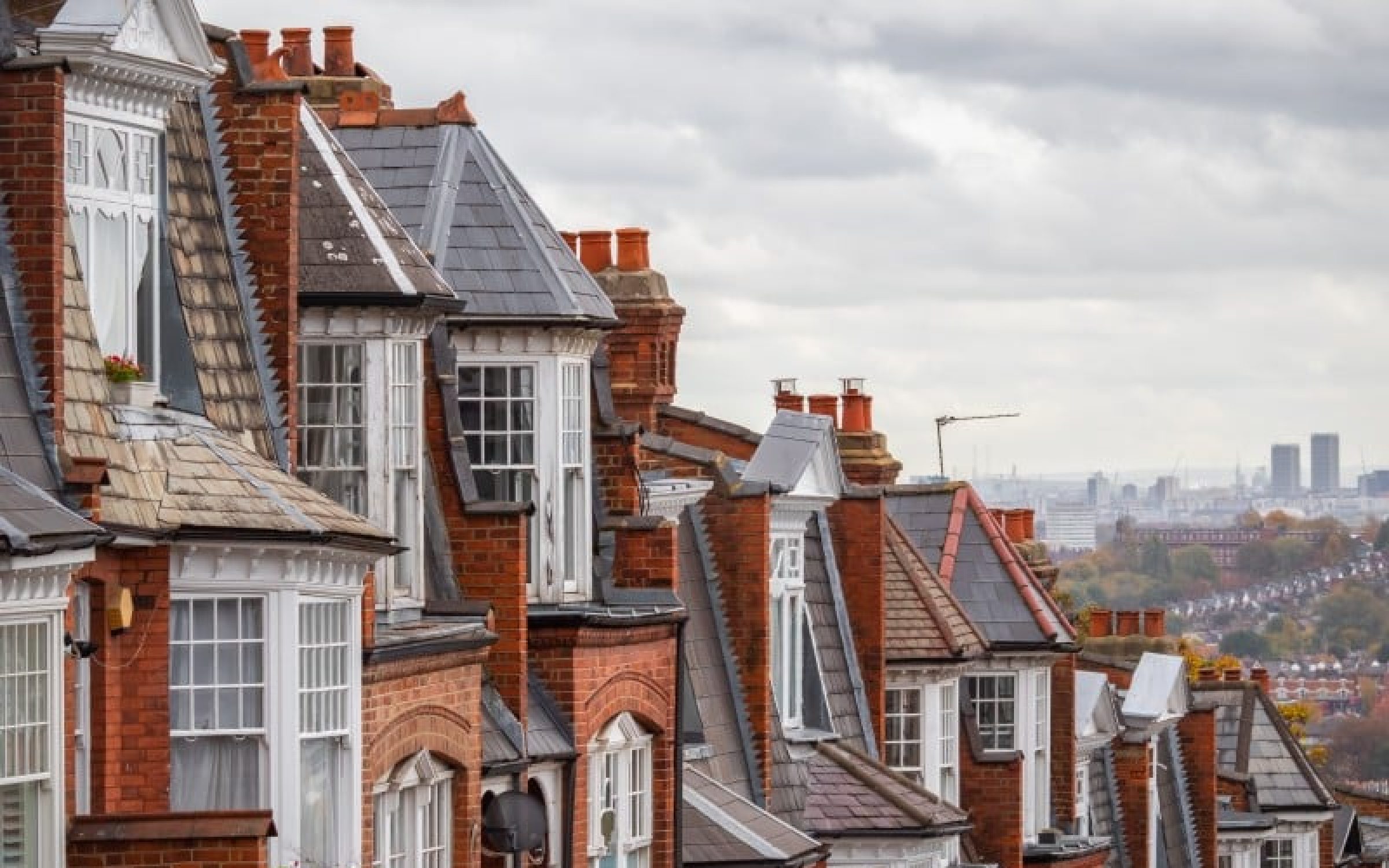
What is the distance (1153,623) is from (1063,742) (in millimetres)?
13970

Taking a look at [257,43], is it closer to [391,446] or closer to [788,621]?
[391,446]

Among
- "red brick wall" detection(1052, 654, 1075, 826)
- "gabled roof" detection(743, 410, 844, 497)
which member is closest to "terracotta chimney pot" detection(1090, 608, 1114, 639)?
"red brick wall" detection(1052, 654, 1075, 826)

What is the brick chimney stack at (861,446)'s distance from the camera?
48.8 m

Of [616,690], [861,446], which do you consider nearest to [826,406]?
[861,446]

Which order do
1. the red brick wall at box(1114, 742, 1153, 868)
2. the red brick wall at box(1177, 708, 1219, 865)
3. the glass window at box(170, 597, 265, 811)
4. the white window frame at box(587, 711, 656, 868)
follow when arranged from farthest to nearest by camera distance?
the red brick wall at box(1177, 708, 1219, 865) → the red brick wall at box(1114, 742, 1153, 868) → the white window frame at box(587, 711, 656, 868) → the glass window at box(170, 597, 265, 811)

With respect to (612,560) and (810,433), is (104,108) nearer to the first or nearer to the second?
(612,560)

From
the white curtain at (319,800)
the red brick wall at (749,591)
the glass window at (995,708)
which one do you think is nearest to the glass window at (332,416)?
the white curtain at (319,800)

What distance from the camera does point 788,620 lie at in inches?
1641

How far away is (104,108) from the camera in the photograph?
25.5 m

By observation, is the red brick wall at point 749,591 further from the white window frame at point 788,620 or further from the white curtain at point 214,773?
the white curtain at point 214,773

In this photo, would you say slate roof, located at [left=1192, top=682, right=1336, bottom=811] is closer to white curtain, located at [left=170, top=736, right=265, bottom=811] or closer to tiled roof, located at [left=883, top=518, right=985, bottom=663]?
tiled roof, located at [left=883, top=518, right=985, bottom=663]

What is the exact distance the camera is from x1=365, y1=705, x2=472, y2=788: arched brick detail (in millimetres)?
27656

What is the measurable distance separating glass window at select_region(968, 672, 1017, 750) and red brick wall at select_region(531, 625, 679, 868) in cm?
1535

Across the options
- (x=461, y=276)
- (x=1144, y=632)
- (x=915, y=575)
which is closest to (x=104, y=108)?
(x=461, y=276)
